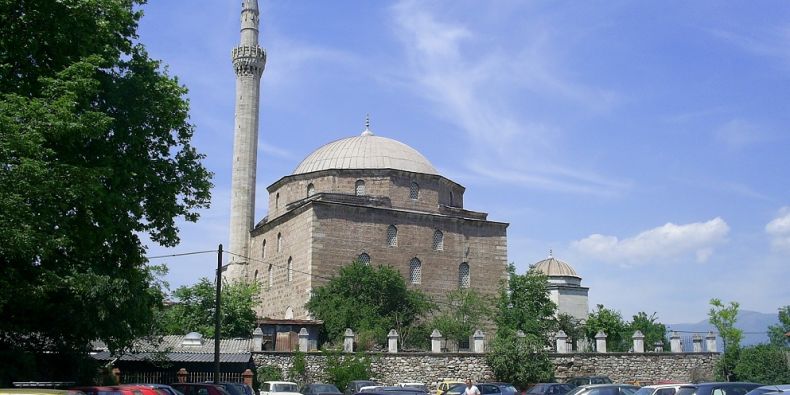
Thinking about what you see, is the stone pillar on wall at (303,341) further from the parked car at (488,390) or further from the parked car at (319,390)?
the parked car at (488,390)

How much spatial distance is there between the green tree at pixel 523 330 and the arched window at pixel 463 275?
199 centimetres

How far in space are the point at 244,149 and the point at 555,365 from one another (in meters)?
21.0

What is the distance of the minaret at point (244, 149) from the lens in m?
43.4

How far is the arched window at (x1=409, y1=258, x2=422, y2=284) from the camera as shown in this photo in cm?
3969

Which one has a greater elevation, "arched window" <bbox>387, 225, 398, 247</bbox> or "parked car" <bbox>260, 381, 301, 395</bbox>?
"arched window" <bbox>387, 225, 398, 247</bbox>

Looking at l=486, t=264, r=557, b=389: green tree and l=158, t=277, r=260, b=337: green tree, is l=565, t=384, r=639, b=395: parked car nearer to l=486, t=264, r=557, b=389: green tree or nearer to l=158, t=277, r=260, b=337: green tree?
l=486, t=264, r=557, b=389: green tree

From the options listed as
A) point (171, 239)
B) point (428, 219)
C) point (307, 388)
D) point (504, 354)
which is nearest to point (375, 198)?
point (428, 219)

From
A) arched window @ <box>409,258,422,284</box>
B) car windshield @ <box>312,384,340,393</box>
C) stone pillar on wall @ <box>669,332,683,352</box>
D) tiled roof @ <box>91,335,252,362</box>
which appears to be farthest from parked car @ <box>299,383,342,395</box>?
stone pillar on wall @ <box>669,332,683,352</box>

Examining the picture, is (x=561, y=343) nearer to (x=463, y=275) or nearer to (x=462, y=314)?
(x=462, y=314)

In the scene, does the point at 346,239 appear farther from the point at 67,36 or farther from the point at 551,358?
the point at 67,36

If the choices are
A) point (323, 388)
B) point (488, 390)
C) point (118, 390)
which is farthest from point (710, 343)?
point (118, 390)

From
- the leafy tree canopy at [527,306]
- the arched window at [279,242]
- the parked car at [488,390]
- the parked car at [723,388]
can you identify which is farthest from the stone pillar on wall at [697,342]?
the parked car at [723,388]

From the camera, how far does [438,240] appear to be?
4109cm

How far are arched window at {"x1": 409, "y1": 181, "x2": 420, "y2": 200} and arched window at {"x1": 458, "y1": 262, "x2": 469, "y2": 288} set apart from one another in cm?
426
